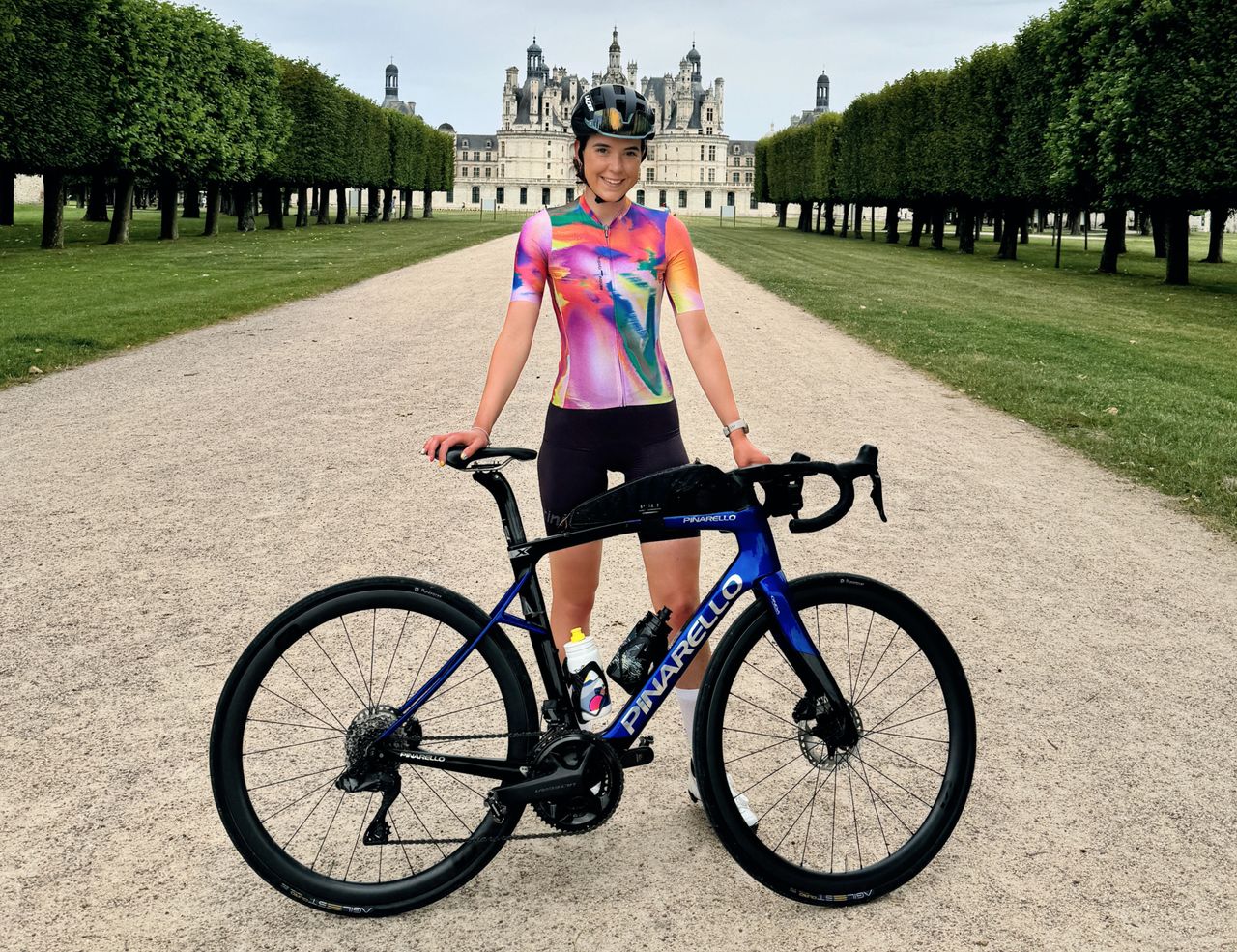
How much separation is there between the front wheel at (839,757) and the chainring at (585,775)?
287mm

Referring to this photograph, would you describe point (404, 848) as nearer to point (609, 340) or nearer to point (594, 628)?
point (609, 340)

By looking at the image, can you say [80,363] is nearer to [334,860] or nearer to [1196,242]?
[334,860]

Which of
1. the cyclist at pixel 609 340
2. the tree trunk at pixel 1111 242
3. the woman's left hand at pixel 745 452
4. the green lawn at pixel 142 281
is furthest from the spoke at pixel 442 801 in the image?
the tree trunk at pixel 1111 242

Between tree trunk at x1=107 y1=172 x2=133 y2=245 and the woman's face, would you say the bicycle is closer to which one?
the woman's face

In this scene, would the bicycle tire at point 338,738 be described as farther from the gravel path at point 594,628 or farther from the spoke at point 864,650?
the spoke at point 864,650

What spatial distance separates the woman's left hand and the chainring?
91cm

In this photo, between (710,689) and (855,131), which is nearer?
(710,689)

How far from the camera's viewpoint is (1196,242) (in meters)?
66.8

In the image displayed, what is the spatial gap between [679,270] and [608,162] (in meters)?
0.40

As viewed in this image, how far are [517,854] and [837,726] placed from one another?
110 centimetres

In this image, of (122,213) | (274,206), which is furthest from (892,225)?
(122,213)

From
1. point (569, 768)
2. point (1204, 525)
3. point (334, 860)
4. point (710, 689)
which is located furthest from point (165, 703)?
point (1204, 525)

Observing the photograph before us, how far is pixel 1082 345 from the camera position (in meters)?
17.4

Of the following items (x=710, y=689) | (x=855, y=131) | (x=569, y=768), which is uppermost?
(x=855, y=131)
